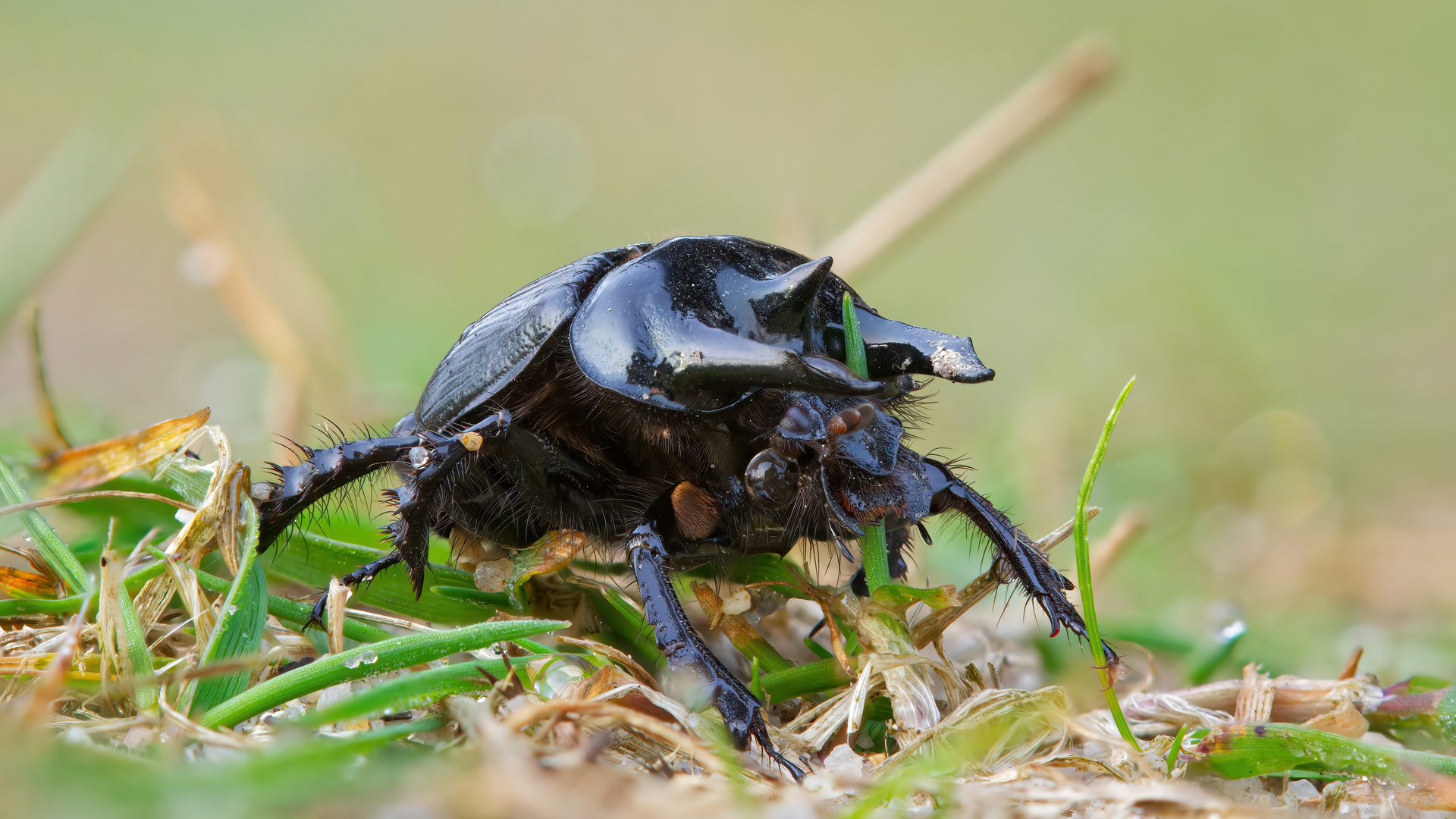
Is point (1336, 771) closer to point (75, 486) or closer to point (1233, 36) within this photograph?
point (75, 486)

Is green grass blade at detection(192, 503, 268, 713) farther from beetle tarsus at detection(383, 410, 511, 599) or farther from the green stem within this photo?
beetle tarsus at detection(383, 410, 511, 599)

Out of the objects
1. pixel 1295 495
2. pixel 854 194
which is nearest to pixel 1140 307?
pixel 1295 495

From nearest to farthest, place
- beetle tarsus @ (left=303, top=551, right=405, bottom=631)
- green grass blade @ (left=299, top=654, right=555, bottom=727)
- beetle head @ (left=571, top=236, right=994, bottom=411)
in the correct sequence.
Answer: green grass blade @ (left=299, top=654, right=555, bottom=727)
beetle head @ (left=571, top=236, right=994, bottom=411)
beetle tarsus @ (left=303, top=551, right=405, bottom=631)

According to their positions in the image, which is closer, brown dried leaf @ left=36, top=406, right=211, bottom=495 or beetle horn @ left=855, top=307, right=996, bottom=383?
brown dried leaf @ left=36, top=406, right=211, bottom=495

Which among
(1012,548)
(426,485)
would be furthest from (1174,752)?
(426,485)

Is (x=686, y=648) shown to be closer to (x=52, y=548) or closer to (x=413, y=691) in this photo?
(x=413, y=691)

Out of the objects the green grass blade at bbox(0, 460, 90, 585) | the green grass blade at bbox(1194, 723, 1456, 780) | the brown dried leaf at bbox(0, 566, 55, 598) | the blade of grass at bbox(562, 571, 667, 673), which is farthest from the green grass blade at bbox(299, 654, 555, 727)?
the green grass blade at bbox(1194, 723, 1456, 780)
